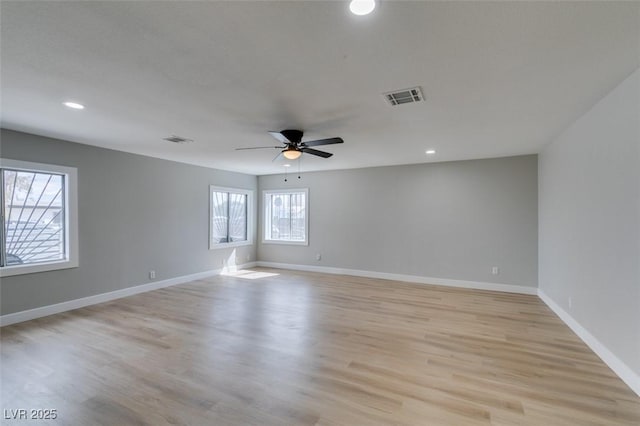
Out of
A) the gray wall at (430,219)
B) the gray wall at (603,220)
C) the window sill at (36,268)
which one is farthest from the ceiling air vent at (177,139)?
the gray wall at (603,220)

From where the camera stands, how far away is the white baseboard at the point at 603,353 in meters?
2.37

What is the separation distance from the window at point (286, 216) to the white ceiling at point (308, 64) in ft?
13.0

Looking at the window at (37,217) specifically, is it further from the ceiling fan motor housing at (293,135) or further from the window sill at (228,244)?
the ceiling fan motor housing at (293,135)

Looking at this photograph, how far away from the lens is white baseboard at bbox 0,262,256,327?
3933 mm

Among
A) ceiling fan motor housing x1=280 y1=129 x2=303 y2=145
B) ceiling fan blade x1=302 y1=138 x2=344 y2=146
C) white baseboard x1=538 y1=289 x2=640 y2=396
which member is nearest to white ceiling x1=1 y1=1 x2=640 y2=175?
ceiling fan motor housing x1=280 y1=129 x2=303 y2=145

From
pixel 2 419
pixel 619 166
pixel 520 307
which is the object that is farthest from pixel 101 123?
pixel 520 307

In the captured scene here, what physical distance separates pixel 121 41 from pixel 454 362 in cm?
373

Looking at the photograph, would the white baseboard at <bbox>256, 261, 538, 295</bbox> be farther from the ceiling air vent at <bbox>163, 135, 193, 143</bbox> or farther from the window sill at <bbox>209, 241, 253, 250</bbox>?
the ceiling air vent at <bbox>163, 135, 193, 143</bbox>

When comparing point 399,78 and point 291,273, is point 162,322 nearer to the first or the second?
point 291,273

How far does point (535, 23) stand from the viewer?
1.70m

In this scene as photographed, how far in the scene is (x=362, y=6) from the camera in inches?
61.4

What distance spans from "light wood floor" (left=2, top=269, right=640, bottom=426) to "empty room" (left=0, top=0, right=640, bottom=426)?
1.0 inches

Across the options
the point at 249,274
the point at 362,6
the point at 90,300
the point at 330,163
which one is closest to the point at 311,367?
the point at 362,6

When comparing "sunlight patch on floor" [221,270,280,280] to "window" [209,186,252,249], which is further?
"window" [209,186,252,249]
